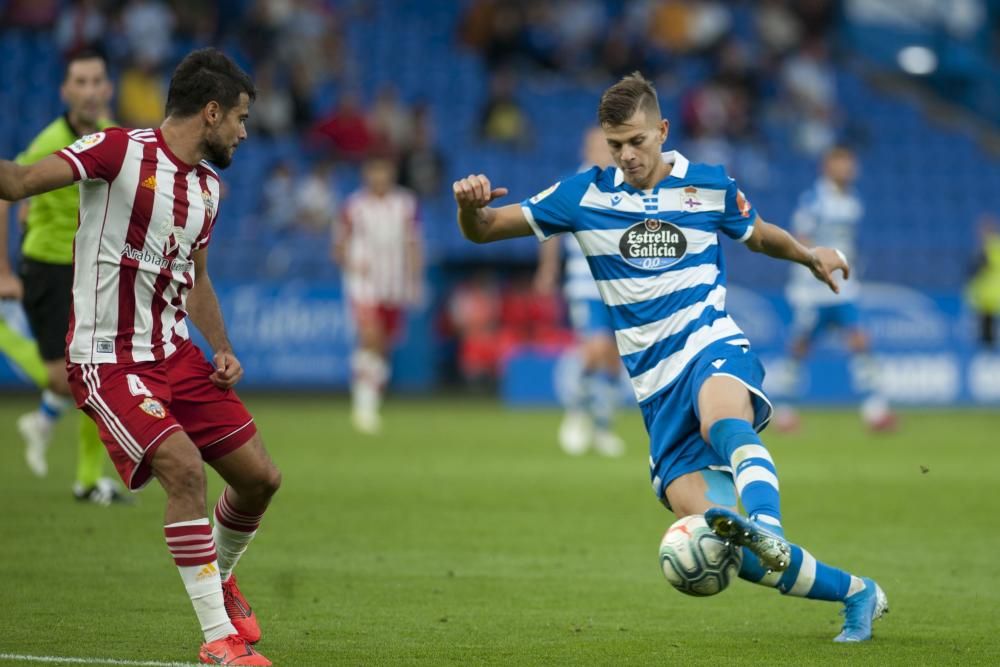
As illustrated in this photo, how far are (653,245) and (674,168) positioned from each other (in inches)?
13.9

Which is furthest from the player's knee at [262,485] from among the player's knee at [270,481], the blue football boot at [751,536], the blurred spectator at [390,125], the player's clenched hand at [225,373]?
the blurred spectator at [390,125]

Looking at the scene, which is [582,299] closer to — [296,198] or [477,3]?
[296,198]

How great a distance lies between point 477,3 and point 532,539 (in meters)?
18.5

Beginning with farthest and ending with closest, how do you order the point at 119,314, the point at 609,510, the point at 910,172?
the point at 910,172
the point at 609,510
the point at 119,314

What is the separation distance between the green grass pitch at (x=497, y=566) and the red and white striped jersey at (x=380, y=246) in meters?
3.48

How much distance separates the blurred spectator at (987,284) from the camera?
22750 mm

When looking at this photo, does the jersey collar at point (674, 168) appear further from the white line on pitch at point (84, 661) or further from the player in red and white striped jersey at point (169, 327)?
the white line on pitch at point (84, 661)

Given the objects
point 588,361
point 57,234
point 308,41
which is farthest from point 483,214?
point 308,41

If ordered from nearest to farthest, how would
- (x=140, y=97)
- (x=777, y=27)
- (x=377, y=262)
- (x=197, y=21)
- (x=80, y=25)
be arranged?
(x=377, y=262) → (x=140, y=97) → (x=80, y=25) → (x=197, y=21) → (x=777, y=27)

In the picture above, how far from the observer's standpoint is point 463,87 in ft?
84.0

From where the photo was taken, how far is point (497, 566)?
7.94 m

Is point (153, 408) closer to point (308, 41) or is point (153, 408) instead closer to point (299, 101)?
point (299, 101)

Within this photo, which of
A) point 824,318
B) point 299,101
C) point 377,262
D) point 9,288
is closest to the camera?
point 9,288

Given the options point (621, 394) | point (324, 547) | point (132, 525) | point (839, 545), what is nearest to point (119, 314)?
point (324, 547)
